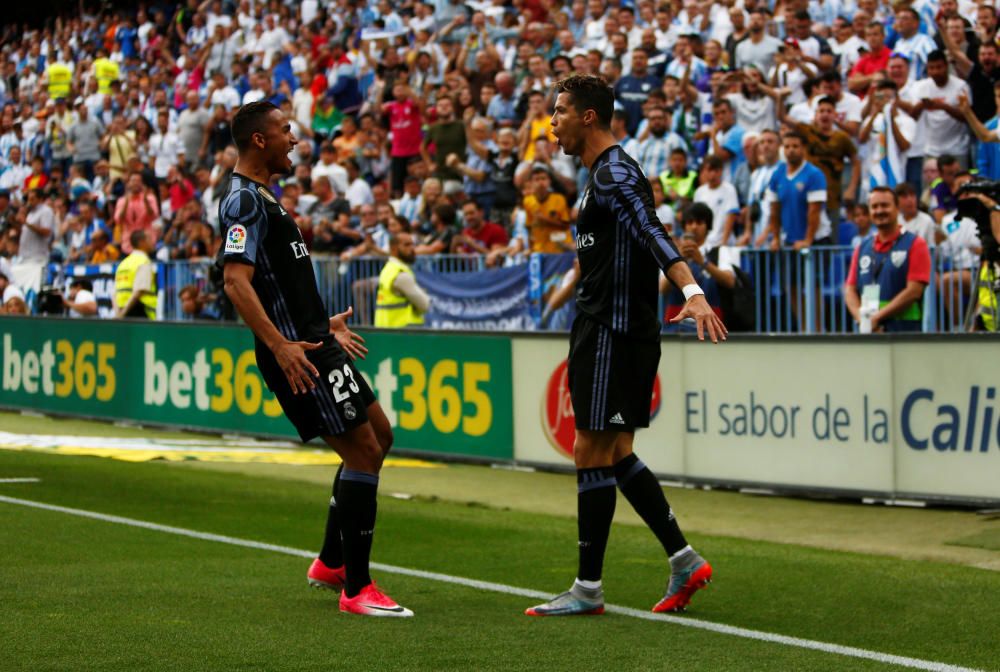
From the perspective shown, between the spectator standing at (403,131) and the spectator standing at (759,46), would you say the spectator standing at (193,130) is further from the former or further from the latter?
the spectator standing at (759,46)

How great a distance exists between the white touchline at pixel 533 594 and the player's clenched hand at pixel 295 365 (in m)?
1.70

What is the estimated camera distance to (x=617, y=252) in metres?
7.30

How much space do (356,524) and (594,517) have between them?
3.62 ft

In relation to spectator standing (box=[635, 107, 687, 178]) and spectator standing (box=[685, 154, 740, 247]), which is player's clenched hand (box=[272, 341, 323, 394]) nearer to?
spectator standing (box=[685, 154, 740, 247])

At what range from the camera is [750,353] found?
41.7 ft

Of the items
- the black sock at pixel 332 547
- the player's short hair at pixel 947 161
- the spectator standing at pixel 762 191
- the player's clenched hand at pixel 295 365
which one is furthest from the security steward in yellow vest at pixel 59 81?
the player's clenched hand at pixel 295 365

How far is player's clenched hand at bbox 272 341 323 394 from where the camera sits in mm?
7090

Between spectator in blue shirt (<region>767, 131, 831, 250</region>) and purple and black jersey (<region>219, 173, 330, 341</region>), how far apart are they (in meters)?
9.20

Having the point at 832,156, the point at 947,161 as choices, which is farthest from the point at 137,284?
the point at 947,161

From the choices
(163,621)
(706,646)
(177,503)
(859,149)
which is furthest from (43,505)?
(859,149)

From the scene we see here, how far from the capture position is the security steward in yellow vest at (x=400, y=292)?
55.9 ft

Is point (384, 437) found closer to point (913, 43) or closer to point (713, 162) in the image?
point (713, 162)

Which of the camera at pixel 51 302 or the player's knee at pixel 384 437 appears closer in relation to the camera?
the player's knee at pixel 384 437

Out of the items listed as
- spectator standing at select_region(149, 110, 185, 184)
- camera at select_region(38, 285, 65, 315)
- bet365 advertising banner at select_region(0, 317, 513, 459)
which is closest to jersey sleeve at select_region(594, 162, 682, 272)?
bet365 advertising banner at select_region(0, 317, 513, 459)
